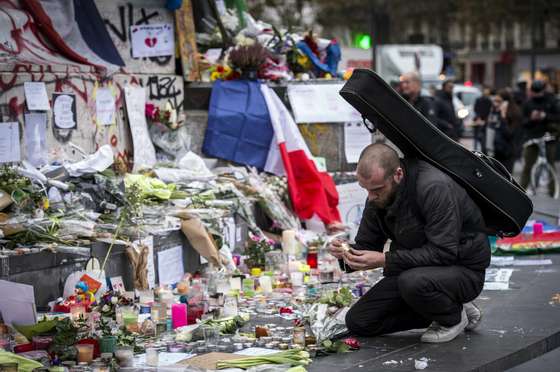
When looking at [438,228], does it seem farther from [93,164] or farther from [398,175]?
[93,164]

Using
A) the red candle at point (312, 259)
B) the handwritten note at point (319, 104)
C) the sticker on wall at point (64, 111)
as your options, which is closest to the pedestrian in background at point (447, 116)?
the handwritten note at point (319, 104)

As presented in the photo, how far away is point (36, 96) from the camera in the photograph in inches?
392

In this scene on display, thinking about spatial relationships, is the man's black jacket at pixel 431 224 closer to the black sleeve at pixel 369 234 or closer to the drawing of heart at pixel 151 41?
the black sleeve at pixel 369 234

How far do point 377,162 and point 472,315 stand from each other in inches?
55.0

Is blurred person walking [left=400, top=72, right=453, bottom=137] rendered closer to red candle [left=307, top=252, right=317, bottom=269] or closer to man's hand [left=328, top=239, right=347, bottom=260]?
red candle [left=307, top=252, right=317, bottom=269]

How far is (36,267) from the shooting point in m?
8.08

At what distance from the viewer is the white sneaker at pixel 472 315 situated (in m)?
7.50

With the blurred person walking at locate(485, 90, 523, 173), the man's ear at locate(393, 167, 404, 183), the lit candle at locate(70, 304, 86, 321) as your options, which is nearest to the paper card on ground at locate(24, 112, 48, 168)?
the lit candle at locate(70, 304, 86, 321)

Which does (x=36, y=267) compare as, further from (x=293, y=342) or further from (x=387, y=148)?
(x=387, y=148)

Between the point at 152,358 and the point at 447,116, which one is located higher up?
the point at 447,116

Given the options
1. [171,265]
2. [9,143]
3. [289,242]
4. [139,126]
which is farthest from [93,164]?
[289,242]

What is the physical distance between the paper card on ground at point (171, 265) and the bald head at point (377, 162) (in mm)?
3032

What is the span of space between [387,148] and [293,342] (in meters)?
1.35

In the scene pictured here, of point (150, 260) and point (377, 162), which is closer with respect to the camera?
point (377, 162)
